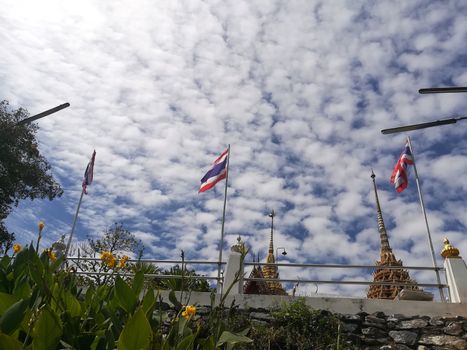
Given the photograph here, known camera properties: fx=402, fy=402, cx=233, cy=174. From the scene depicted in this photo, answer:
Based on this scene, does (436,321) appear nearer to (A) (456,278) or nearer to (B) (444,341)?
(B) (444,341)

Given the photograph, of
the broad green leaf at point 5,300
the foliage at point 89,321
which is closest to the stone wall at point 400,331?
the foliage at point 89,321

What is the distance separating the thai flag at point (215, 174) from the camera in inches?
476

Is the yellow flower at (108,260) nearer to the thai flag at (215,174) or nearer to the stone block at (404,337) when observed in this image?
the stone block at (404,337)

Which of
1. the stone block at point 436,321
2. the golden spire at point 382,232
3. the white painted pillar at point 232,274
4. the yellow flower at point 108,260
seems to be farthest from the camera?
the golden spire at point 382,232

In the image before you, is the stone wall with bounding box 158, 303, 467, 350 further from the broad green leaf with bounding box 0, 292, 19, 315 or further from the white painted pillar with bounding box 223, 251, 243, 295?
the broad green leaf with bounding box 0, 292, 19, 315

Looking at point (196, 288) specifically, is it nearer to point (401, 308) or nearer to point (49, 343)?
point (401, 308)

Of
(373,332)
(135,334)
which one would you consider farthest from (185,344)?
(373,332)

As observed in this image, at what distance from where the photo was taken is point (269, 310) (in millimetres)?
7840

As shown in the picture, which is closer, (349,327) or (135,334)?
(135,334)

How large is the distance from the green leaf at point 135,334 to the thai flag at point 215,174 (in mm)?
10554

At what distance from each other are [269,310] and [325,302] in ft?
3.70

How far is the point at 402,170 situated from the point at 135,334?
11.2m

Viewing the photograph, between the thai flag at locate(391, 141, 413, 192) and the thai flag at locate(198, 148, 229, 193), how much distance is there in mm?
4960

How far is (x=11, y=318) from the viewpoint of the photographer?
4.73ft
